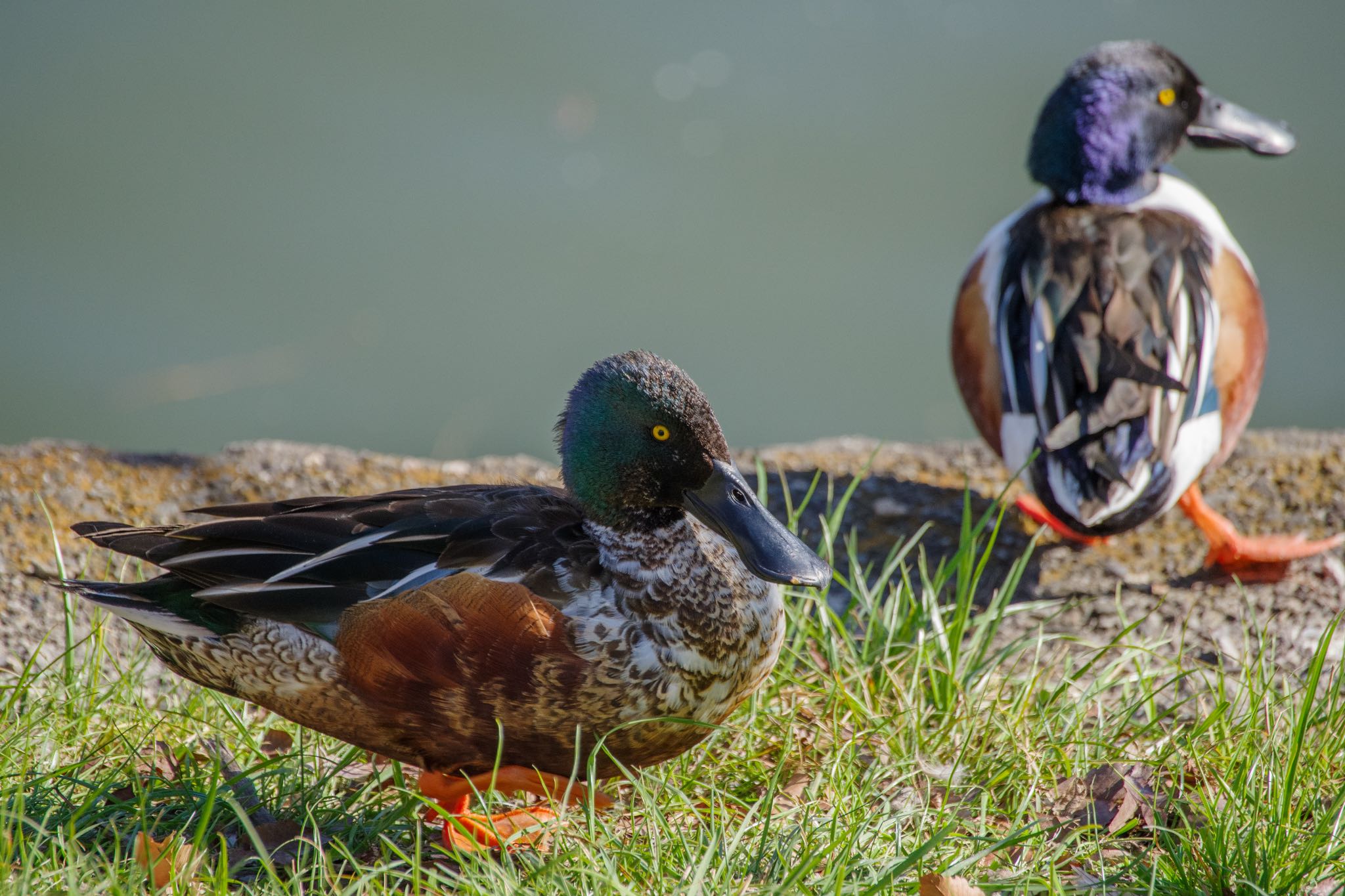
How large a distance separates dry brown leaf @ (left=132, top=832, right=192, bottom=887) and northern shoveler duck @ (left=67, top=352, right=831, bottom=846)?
308 millimetres

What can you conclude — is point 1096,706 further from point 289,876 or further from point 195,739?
point 195,739

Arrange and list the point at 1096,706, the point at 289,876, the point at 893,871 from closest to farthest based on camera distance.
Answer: the point at 893,871
the point at 289,876
the point at 1096,706

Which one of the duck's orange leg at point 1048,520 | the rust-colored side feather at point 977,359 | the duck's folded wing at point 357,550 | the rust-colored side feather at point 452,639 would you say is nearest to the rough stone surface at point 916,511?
the duck's orange leg at point 1048,520

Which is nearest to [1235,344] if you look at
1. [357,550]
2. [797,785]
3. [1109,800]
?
[1109,800]

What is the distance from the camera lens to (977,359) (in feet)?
11.4

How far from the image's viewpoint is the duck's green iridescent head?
6.89ft

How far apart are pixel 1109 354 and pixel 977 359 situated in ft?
1.64

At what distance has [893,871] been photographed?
5.88 feet

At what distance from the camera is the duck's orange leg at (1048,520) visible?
10.9ft

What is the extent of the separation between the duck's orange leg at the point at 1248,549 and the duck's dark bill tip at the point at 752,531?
1566 millimetres

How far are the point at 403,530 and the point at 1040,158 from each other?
8.18 ft

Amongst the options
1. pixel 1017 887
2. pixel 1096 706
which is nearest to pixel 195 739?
pixel 1017 887

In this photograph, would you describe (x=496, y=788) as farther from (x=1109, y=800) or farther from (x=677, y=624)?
(x=1109, y=800)

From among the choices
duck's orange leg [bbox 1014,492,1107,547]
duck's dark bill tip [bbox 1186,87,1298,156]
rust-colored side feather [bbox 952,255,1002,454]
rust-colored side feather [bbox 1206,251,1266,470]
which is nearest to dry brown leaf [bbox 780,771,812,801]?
duck's orange leg [bbox 1014,492,1107,547]
